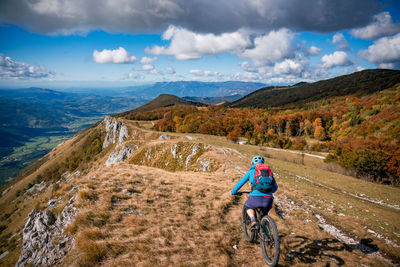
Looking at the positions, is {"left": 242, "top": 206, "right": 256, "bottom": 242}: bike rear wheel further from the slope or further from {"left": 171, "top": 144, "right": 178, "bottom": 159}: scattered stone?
{"left": 171, "top": 144, "right": 178, "bottom": 159}: scattered stone

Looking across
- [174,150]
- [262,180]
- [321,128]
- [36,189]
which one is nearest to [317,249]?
[262,180]

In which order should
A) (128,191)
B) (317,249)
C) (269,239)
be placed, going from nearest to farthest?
(269,239) → (317,249) → (128,191)

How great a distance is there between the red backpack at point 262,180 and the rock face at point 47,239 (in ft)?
27.2

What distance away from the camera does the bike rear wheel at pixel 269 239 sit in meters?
6.45

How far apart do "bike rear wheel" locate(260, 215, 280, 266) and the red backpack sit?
1121 mm

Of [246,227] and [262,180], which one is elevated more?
[262,180]

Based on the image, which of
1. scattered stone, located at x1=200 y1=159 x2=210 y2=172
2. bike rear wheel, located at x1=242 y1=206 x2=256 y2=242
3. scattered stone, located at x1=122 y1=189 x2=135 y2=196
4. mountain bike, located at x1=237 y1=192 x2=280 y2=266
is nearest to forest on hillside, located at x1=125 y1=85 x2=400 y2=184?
scattered stone, located at x1=200 y1=159 x2=210 y2=172

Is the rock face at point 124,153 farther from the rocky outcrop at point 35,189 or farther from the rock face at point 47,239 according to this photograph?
the rocky outcrop at point 35,189

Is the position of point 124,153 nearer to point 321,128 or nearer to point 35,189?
point 35,189

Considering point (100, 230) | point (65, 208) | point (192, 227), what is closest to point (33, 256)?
point (65, 208)

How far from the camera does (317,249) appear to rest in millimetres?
8570

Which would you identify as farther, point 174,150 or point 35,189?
point 35,189

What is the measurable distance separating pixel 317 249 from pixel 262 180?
5.19 m

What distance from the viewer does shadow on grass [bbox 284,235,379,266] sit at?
7680mm
